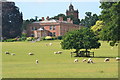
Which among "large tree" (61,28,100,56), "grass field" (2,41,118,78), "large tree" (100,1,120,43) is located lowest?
"grass field" (2,41,118,78)

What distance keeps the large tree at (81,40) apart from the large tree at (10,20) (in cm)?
6805

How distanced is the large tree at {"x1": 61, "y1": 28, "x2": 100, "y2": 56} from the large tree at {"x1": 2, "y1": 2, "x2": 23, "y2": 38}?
68.0 m

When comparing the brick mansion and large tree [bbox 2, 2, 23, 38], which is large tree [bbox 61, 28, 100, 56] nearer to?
large tree [bbox 2, 2, 23, 38]

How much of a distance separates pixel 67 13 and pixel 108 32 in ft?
478

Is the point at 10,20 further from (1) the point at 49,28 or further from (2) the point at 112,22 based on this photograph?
(2) the point at 112,22

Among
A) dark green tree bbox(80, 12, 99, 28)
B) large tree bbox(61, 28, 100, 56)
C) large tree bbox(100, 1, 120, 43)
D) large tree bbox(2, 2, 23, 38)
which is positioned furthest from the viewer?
dark green tree bbox(80, 12, 99, 28)

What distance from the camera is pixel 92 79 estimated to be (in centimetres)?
1906

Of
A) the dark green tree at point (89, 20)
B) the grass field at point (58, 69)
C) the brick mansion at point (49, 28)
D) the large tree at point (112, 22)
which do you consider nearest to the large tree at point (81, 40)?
the large tree at point (112, 22)

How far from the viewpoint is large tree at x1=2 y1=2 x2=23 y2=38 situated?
355 ft

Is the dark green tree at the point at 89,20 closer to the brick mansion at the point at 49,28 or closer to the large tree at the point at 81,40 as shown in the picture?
the brick mansion at the point at 49,28

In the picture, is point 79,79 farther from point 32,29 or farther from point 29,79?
point 32,29

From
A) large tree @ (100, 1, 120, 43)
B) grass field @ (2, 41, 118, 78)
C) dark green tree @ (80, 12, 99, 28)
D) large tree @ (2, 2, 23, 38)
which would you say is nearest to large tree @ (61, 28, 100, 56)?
large tree @ (100, 1, 120, 43)

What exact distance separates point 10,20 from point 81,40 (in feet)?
233

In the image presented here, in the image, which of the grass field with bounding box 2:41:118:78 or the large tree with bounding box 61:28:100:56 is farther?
the large tree with bounding box 61:28:100:56
